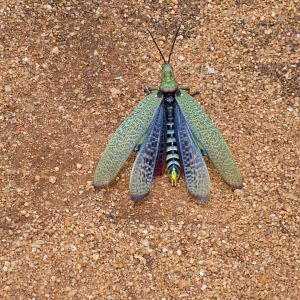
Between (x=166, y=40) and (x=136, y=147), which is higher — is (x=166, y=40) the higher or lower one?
the higher one

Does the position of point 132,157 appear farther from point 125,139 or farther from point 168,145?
point 168,145

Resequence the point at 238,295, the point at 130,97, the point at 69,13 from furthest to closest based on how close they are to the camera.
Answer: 1. the point at 69,13
2. the point at 130,97
3. the point at 238,295

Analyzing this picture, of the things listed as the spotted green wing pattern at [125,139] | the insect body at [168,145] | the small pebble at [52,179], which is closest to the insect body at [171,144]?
the insect body at [168,145]

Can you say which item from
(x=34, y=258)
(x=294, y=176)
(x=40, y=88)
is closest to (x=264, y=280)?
(x=294, y=176)

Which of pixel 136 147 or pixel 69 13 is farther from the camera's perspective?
pixel 69 13

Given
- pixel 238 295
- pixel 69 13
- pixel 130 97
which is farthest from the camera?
pixel 69 13

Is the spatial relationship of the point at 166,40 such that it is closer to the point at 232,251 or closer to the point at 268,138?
the point at 268,138

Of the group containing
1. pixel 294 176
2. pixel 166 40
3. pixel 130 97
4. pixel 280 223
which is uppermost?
pixel 166 40
